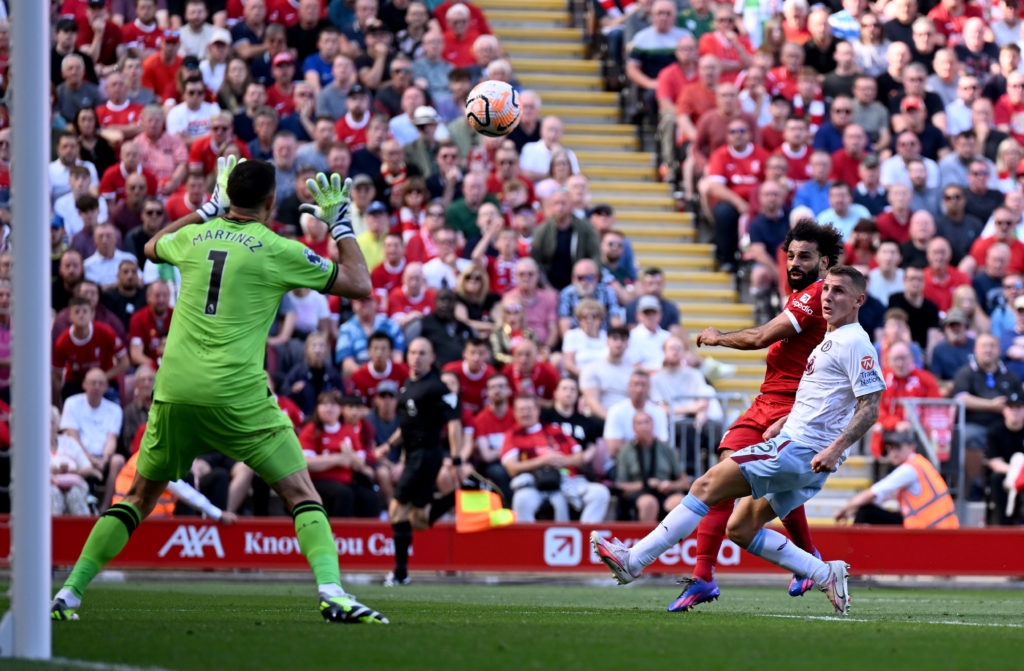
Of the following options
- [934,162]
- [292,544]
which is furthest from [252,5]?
Answer: [934,162]

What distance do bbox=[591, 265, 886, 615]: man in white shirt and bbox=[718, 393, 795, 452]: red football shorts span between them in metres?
0.12

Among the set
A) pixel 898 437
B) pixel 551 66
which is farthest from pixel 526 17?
pixel 898 437

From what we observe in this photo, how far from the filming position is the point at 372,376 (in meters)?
16.2

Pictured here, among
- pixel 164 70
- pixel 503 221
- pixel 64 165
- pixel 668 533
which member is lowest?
pixel 668 533

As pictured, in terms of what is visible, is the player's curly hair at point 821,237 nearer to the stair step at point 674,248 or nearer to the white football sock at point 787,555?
the white football sock at point 787,555

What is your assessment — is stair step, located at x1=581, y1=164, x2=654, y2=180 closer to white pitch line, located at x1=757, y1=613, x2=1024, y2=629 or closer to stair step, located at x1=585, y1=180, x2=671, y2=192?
stair step, located at x1=585, y1=180, x2=671, y2=192

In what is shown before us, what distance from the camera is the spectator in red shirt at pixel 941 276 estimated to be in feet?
60.5

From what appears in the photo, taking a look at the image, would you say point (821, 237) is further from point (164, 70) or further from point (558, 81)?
point (558, 81)

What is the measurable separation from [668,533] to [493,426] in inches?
274

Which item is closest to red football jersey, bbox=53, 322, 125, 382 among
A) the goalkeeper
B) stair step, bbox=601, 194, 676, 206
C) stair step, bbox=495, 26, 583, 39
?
stair step, bbox=601, 194, 676, 206

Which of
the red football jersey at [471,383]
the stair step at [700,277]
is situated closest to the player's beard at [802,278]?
the red football jersey at [471,383]

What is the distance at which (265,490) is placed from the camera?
15562 millimetres

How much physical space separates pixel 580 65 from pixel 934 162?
5.15 metres

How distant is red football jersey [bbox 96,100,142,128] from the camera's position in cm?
1816
